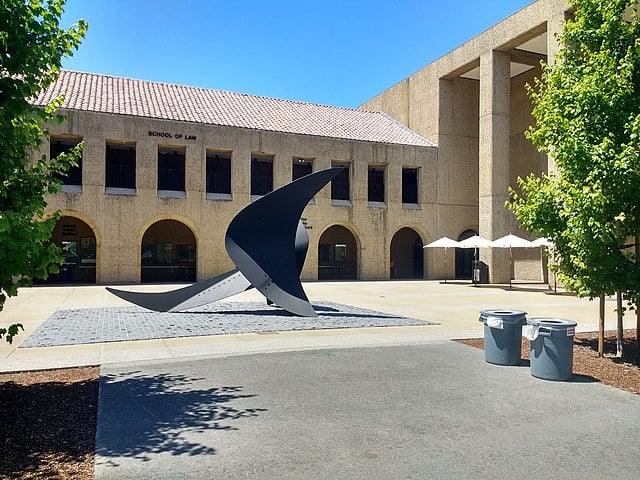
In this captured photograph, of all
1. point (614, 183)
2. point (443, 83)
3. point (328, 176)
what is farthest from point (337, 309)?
point (443, 83)

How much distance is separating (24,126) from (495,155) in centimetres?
2937

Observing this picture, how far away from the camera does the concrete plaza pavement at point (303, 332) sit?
30.4 ft

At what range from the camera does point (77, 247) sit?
29.9 meters

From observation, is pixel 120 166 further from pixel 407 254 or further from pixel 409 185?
pixel 407 254

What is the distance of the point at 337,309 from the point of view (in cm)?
1673

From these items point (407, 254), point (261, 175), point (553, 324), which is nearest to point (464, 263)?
point (407, 254)

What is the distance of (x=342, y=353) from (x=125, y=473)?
5.66 meters

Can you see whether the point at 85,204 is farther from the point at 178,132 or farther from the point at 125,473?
the point at 125,473

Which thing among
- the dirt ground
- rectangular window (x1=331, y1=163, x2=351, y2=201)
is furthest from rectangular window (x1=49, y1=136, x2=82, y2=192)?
the dirt ground

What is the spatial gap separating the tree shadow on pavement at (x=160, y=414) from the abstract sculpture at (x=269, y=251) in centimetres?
673

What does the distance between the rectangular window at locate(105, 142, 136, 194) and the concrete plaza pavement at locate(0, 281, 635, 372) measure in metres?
7.75

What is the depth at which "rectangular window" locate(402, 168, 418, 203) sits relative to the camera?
35.8m

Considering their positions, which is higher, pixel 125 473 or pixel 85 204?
pixel 85 204

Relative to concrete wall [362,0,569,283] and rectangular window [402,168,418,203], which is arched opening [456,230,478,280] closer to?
concrete wall [362,0,569,283]
